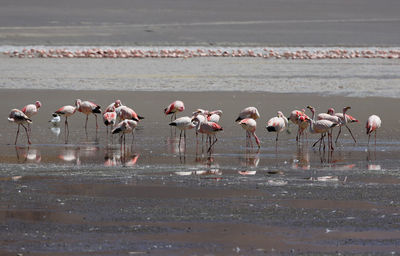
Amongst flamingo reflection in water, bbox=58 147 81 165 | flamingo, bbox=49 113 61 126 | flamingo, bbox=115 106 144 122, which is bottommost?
flamingo reflection in water, bbox=58 147 81 165

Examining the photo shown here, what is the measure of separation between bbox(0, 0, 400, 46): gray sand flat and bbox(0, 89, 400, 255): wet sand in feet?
161

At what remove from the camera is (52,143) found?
46.5 feet

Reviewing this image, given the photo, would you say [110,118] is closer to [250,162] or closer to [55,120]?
[55,120]

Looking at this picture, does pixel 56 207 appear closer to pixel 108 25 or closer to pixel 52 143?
pixel 52 143

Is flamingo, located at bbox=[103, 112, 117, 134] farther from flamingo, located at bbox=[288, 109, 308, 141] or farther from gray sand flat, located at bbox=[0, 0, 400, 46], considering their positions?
gray sand flat, located at bbox=[0, 0, 400, 46]

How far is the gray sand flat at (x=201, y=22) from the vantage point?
66.0 m

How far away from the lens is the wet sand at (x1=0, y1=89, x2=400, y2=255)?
7.05 metres

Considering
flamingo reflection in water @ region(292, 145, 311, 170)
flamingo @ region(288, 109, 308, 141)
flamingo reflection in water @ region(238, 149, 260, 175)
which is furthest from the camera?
flamingo @ region(288, 109, 308, 141)

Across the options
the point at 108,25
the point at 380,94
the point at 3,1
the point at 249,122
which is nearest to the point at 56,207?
the point at 249,122

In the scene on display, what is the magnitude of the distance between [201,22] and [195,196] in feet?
250

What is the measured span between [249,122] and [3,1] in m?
89.7

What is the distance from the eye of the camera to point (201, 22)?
84500 mm

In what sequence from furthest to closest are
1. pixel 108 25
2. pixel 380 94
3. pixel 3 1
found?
pixel 3 1 → pixel 108 25 → pixel 380 94

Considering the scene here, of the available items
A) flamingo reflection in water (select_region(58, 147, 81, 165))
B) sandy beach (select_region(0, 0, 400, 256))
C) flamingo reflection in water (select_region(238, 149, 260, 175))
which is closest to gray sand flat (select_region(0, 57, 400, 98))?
sandy beach (select_region(0, 0, 400, 256))
